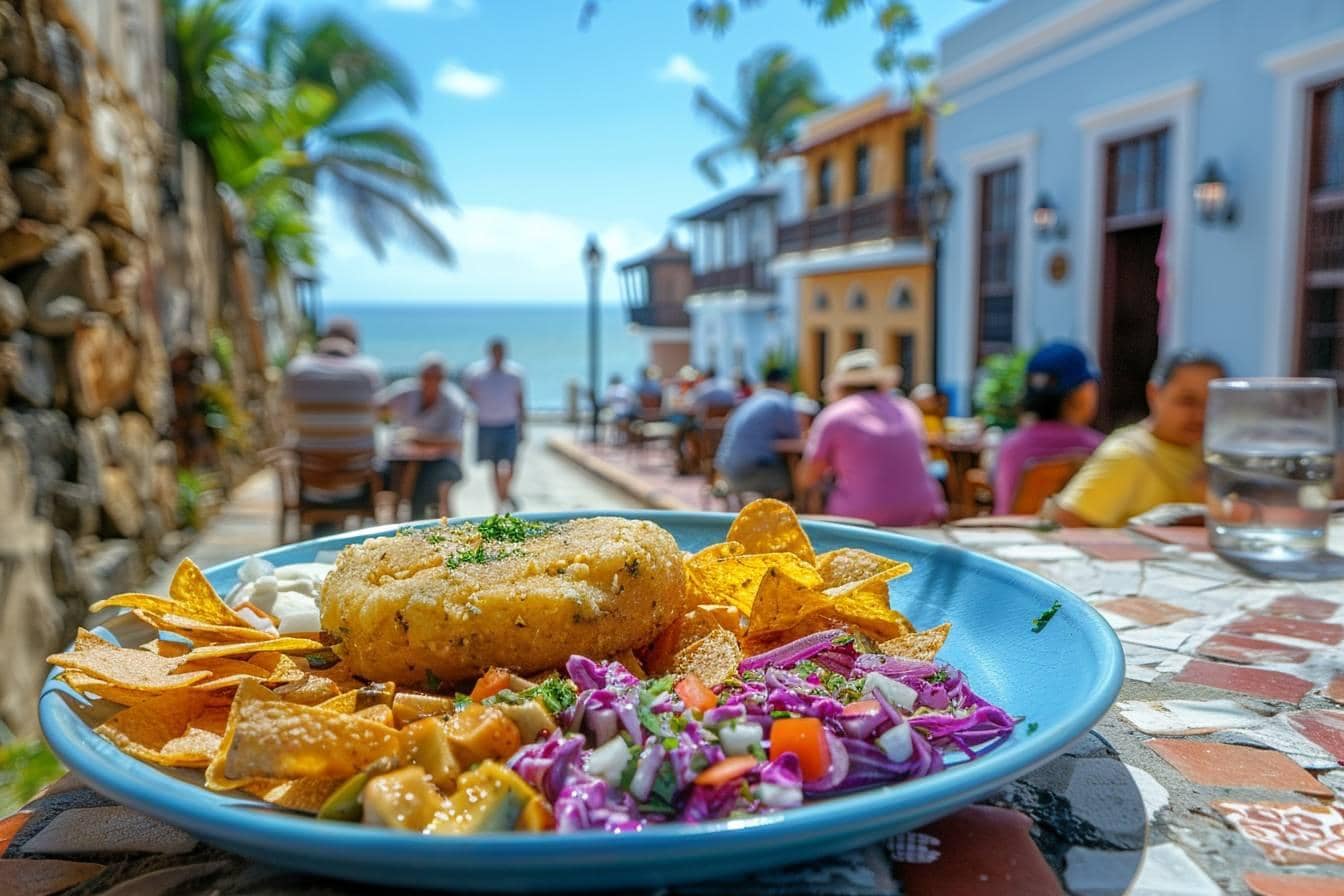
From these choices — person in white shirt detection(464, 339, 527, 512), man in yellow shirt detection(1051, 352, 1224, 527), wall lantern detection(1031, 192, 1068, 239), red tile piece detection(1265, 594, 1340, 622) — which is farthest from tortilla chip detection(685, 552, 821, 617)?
wall lantern detection(1031, 192, 1068, 239)

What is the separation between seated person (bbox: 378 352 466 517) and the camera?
7941 millimetres

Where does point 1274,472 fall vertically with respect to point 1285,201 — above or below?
below

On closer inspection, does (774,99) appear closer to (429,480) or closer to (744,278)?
(744,278)

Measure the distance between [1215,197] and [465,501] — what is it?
844 cm

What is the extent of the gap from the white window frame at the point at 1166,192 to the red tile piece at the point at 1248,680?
1006cm

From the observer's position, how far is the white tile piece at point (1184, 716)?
1.42 meters

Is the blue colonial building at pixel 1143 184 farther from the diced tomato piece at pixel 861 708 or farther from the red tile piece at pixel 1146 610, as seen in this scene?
the diced tomato piece at pixel 861 708

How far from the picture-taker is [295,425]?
712cm

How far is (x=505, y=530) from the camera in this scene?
1.55 m

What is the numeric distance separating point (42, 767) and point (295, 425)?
13.2ft

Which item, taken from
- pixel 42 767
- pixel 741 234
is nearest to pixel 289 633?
pixel 42 767

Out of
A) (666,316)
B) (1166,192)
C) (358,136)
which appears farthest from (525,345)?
(1166,192)

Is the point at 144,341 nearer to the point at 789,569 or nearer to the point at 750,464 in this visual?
the point at 750,464

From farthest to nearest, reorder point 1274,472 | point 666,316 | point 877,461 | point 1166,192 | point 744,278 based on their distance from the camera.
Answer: point 666,316 → point 744,278 → point 1166,192 → point 877,461 → point 1274,472
